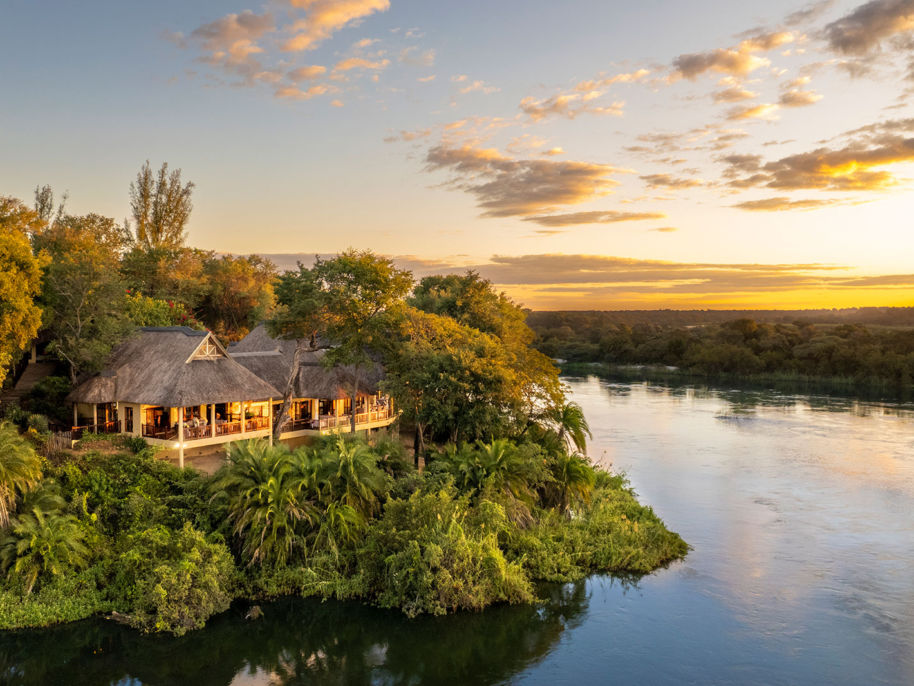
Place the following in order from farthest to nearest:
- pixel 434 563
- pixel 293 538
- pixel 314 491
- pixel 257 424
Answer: pixel 257 424, pixel 314 491, pixel 293 538, pixel 434 563

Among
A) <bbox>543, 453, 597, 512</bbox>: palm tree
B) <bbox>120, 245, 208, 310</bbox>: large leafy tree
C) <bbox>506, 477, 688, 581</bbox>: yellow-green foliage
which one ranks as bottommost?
<bbox>506, 477, 688, 581</bbox>: yellow-green foliage

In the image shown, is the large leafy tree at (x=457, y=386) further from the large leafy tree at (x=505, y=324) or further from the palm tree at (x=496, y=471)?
the palm tree at (x=496, y=471)

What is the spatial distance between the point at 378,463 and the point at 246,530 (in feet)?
→ 19.6

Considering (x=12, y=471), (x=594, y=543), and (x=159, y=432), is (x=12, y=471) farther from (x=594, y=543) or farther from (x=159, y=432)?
(x=594, y=543)

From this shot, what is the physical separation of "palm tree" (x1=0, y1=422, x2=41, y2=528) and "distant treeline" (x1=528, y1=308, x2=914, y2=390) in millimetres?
89624

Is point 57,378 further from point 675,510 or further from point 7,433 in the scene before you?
point 675,510

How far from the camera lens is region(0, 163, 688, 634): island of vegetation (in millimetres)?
18875

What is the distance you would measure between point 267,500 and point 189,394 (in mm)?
7844

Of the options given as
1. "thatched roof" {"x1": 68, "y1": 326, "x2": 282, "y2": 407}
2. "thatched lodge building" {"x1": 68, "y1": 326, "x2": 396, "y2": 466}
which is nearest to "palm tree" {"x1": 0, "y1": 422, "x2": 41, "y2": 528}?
"thatched lodge building" {"x1": 68, "y1": 326, "x2": 396, "y2": 466}

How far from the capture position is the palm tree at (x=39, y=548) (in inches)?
714

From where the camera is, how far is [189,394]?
26.4m

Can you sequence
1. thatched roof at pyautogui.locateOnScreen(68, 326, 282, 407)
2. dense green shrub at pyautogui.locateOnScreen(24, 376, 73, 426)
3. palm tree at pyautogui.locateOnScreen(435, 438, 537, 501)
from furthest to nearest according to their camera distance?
dense green shrub at pyautogui.locateOnScreen(24, 376, 73, 426)
thatched roof at pyautogui.locateOnScreen(68, 326, 282, 407)
palm tree at pyautogui.locateOnScreen(435, 438, 537, 501)

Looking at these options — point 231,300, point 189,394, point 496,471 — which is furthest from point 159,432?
point 231,300

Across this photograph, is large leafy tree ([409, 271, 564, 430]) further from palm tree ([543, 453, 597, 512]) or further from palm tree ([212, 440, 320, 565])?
palm tree ([212, 440, 320, 565])
